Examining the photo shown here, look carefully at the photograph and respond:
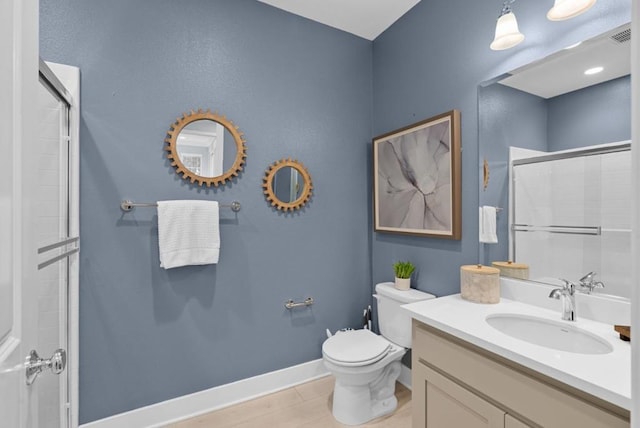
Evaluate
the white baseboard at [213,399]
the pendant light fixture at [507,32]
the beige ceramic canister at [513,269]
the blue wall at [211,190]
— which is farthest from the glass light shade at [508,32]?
the white baseboard at [213,399]

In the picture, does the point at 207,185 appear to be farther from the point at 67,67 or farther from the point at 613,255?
the point at 613,255

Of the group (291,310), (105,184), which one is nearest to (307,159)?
(291,310)

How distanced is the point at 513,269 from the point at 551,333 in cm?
35

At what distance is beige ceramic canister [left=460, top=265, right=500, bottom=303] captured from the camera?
145 centimetres

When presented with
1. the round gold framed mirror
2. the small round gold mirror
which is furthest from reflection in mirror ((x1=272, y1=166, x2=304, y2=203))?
the round gold framed mirror

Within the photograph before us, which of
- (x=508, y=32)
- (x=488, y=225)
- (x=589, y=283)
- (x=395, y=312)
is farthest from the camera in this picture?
(x=395, y=312)

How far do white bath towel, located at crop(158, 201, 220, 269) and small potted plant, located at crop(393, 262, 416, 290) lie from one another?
1.20 meters

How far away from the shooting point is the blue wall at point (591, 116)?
114 centimetres

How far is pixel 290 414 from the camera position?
182 centimetres

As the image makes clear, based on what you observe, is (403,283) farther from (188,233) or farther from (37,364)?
(37,364)

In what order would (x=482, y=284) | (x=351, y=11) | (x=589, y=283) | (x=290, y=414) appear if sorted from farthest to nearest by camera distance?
1. (x=351, y=11)
2. (x=290, y=414)
3. (x=482, y=284)
4. (x=589, y=283)

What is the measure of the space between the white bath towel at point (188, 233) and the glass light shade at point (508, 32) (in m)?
1.70

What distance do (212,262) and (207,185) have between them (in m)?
0.48

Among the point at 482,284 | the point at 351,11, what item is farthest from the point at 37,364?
the point at 351,11
